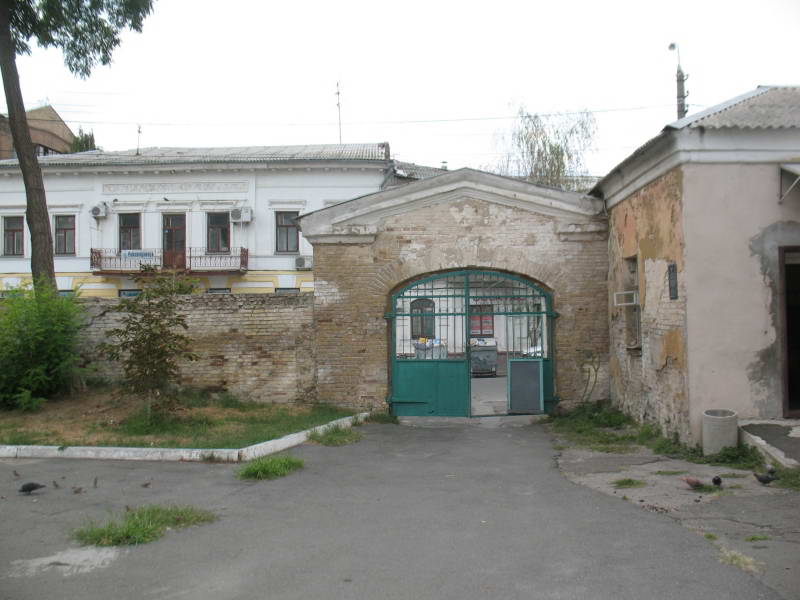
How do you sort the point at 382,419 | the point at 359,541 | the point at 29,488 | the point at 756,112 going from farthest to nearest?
the point at 382,419, the point at 756,112, the point at 29,488, the point at 359,541

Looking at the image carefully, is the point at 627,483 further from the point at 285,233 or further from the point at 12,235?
the point at 12,235

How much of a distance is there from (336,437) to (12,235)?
23.2m

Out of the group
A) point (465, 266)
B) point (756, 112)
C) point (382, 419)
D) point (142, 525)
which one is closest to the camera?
point (142, 525)

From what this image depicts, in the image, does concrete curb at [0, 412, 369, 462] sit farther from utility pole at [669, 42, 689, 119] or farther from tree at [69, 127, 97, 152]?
tree at [69, 127, 97, 152]

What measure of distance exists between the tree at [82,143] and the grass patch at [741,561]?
136 ft

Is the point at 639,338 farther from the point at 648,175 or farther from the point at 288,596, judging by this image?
the point at 288,596

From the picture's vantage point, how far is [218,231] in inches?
1021

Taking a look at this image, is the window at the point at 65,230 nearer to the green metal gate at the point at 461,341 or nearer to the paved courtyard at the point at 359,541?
the green metal gate at the point at 461,341

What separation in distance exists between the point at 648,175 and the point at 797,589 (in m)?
6.45

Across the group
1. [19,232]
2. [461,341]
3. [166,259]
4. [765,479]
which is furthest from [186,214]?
[765,479]

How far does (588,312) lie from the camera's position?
1140 centimetres

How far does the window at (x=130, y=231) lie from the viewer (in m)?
26.0

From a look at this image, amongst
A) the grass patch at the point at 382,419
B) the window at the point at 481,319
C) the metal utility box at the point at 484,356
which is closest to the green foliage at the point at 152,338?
the grass patch at the point at 382,419

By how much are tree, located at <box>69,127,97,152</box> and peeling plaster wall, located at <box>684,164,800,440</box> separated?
128 ft
